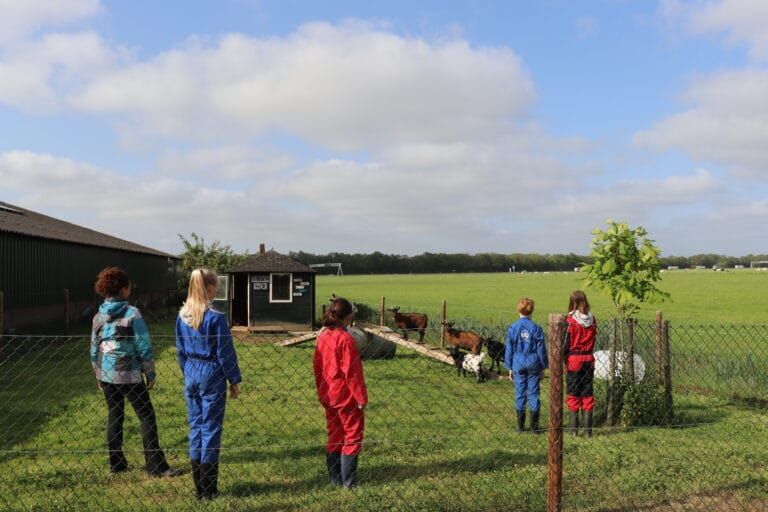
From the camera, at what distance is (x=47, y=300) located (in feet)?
71.6

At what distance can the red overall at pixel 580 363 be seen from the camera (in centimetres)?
722

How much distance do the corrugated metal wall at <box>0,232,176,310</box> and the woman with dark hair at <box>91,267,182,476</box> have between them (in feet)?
50.2

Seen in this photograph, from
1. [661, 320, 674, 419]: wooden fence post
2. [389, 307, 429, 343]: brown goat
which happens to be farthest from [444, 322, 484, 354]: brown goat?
[661, 320, 674, 419]: wooden fence post

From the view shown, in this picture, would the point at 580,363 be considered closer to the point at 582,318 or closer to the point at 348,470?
the point at 582,318

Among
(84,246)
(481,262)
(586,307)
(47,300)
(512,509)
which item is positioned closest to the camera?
(512,509)

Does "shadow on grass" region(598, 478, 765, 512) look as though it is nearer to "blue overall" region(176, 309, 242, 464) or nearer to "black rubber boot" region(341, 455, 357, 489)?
"black rubber boot" region(341, 455, 357, 489)

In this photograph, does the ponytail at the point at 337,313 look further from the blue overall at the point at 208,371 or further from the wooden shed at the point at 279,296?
the wooden shed at the point at 279,296

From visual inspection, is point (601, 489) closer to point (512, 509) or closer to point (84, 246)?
point (512, 509)

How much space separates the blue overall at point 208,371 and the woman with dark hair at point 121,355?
0.62 metres

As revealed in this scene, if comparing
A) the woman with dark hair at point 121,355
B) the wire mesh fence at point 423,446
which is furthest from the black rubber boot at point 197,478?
the woman with dark hair at point 121,355

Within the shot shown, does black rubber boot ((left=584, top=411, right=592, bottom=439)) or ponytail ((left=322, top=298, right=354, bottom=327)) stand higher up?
ponytail ((left=322, top=298, right=354, bottom=327))

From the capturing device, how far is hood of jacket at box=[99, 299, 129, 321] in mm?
5441

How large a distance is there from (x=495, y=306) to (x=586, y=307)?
34.2m

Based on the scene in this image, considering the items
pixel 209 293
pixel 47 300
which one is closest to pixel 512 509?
pixel 209 293
